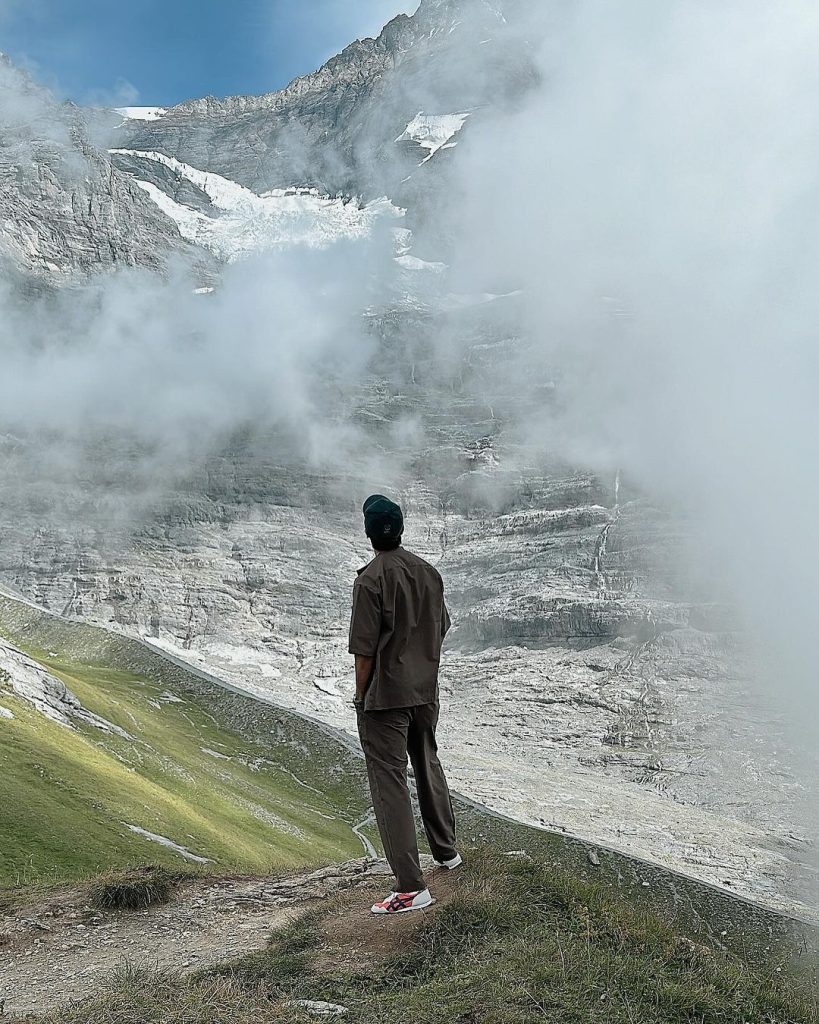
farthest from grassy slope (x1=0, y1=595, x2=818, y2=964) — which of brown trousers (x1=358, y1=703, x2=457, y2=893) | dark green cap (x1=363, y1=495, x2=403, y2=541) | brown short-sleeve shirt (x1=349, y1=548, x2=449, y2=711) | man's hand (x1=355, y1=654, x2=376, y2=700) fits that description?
dark green cap (x1=363, y1=495, x2=403, y2=541)

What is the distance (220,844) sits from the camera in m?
45.9

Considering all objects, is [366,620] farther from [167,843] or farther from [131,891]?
[167,843]

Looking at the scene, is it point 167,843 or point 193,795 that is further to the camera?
point 193,795

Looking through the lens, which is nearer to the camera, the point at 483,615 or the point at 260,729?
the point at 260,729

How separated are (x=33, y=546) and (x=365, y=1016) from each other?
681ft

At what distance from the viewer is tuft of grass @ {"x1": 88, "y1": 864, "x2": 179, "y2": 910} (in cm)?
1346

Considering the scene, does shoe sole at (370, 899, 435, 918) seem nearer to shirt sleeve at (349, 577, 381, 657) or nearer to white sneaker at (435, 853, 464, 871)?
white sneaker at (435, 853, 464, 871)

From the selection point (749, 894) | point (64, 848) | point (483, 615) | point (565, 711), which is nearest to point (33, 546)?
point (483, 615)

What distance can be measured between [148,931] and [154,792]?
41415 mm

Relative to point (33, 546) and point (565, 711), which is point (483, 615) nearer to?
point (565, 711)

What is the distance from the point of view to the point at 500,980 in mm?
8297

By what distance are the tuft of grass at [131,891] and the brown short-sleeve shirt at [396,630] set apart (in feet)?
20.1

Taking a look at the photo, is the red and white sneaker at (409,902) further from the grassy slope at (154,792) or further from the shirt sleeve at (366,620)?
the grassy slope at (154,792)

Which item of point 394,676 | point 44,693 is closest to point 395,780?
point 394,676
